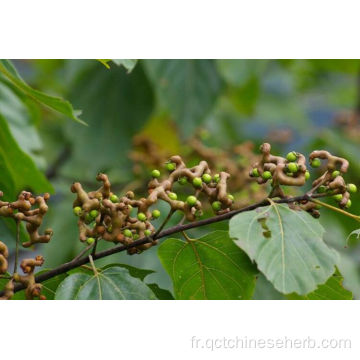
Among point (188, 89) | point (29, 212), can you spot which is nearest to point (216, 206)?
point (29, 212)

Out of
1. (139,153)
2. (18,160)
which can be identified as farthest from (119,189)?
(18,160)

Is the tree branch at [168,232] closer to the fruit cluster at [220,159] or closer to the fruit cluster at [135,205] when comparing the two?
the fruit cluster at [135,205]

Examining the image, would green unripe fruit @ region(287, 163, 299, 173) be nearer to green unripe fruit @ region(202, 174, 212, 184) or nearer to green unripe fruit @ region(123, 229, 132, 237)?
green unripe fruit @ region(202, 174, 212, 184)

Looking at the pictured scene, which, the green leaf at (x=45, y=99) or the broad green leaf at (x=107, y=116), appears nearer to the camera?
the green leaf at (x=45, y=99)

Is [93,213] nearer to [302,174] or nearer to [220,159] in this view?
[302,174]

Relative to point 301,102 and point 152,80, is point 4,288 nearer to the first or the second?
point 152,80

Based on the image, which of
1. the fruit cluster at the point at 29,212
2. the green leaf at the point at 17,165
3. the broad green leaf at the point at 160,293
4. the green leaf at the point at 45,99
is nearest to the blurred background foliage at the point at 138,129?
the green leaf at the point at 17,165
